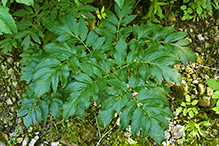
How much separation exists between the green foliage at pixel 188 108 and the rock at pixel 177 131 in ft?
0.75

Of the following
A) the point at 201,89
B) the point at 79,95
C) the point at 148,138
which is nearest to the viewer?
the point at 79,95

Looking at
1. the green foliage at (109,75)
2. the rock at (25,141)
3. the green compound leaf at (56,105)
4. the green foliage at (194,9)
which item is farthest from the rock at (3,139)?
the green foliage at (194,9)

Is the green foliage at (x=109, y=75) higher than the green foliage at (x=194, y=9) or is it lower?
lower

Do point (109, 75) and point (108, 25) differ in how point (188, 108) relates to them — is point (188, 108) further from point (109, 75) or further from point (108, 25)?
point (108, 25)

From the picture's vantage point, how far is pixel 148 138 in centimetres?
232

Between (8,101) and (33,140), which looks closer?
(33,140)

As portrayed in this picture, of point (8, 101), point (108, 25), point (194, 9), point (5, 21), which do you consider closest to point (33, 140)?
point (8, 101)

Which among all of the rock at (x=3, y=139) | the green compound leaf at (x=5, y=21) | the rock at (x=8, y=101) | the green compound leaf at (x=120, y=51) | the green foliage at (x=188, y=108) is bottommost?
the green foliage at (x=188, y=108)

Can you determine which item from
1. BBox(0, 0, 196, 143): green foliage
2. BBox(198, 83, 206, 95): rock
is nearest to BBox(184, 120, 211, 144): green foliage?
BBox(198, 83, 206, 95): rock

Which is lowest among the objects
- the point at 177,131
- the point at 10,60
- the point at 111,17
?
the point at 177,131

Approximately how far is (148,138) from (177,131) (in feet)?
1.49

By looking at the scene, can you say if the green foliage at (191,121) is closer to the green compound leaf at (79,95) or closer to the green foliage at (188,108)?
the green foliage at (188,108)

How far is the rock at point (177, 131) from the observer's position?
2.39 metres

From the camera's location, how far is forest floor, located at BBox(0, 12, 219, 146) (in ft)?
6.71
